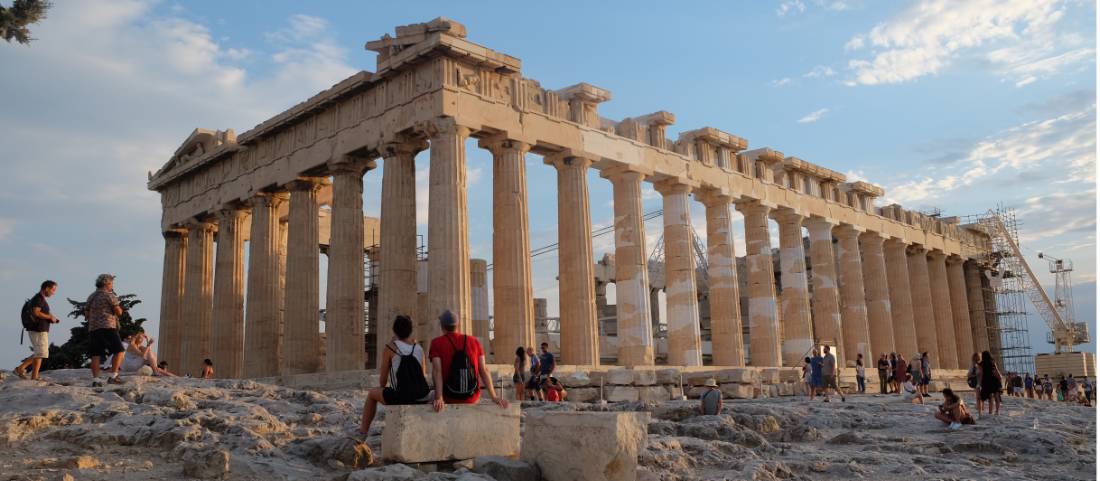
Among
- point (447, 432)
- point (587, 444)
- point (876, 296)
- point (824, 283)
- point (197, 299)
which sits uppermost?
point (824, 283)

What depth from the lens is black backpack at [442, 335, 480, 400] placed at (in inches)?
357

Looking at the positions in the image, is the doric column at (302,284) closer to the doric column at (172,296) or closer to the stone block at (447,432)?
the doric column at (172,296)

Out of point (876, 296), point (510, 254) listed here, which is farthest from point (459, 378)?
point (876, 296)

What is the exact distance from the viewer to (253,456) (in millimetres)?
9414

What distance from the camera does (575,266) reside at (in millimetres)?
25875

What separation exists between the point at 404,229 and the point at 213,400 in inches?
448

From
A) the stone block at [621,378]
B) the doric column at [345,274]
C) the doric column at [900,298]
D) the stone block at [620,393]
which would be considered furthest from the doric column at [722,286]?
the doric column at [345,274]

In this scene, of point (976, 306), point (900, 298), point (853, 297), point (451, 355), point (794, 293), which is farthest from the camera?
point (976, 306)

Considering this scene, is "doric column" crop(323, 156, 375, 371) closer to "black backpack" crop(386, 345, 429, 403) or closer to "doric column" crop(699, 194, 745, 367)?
"doric column" crop(699, 194, 745, 367)

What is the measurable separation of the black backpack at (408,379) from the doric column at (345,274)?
1635cm

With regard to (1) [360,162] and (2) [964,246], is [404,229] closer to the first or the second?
(1) [360,162]

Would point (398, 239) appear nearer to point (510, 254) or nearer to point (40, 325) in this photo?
point (510, 254)

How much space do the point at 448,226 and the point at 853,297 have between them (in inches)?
824

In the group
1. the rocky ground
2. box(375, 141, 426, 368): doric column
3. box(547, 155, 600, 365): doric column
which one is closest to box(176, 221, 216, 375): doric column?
box(375, 141, 426, 368): doric column
